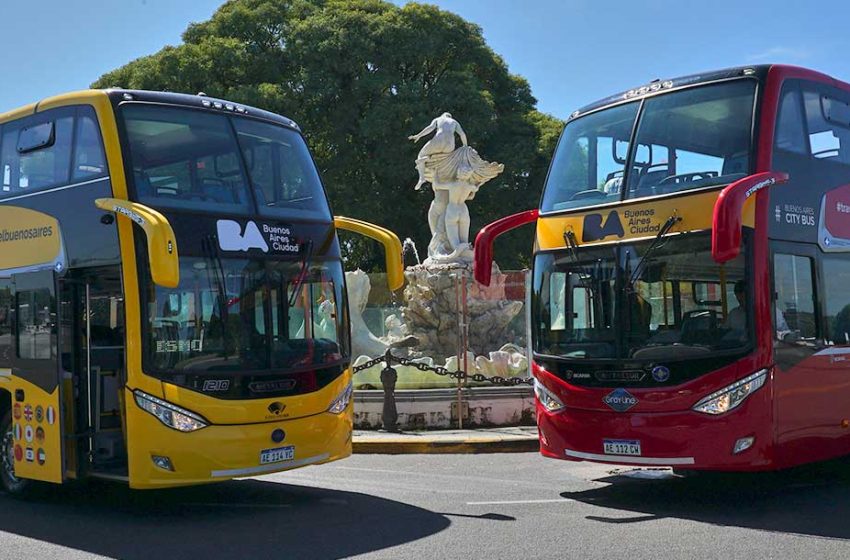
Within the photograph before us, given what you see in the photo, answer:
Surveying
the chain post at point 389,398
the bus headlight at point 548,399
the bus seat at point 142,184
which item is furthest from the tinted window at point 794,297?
the chain post at point 389,398

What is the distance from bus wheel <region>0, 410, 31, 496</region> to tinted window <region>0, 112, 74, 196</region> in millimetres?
2312

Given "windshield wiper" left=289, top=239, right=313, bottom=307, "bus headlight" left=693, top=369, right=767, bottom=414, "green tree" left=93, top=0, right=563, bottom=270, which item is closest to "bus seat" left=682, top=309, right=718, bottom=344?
"bus headlight" left=693, top=369, right=767, bottom=414

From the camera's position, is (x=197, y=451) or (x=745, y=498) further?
(x=745, y=498)

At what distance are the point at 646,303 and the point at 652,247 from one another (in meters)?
0.51

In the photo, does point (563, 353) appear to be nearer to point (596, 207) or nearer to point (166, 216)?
point (596, 207)

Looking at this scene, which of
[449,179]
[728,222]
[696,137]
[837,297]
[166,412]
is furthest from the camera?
[449,179]

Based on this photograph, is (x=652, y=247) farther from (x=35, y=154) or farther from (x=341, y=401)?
(x=35, y=154)

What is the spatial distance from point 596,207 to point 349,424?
3164mm

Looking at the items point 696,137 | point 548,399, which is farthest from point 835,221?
point 548,399

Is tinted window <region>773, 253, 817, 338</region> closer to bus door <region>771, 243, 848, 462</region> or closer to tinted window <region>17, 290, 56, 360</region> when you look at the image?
bus door <region>771, 243, 848, 462</region>

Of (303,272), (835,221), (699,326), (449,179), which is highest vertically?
(449,179)

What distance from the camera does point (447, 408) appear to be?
589 inches

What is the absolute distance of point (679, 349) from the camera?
29.9ft

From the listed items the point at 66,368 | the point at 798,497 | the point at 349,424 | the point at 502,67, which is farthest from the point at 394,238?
the point at 502,67
